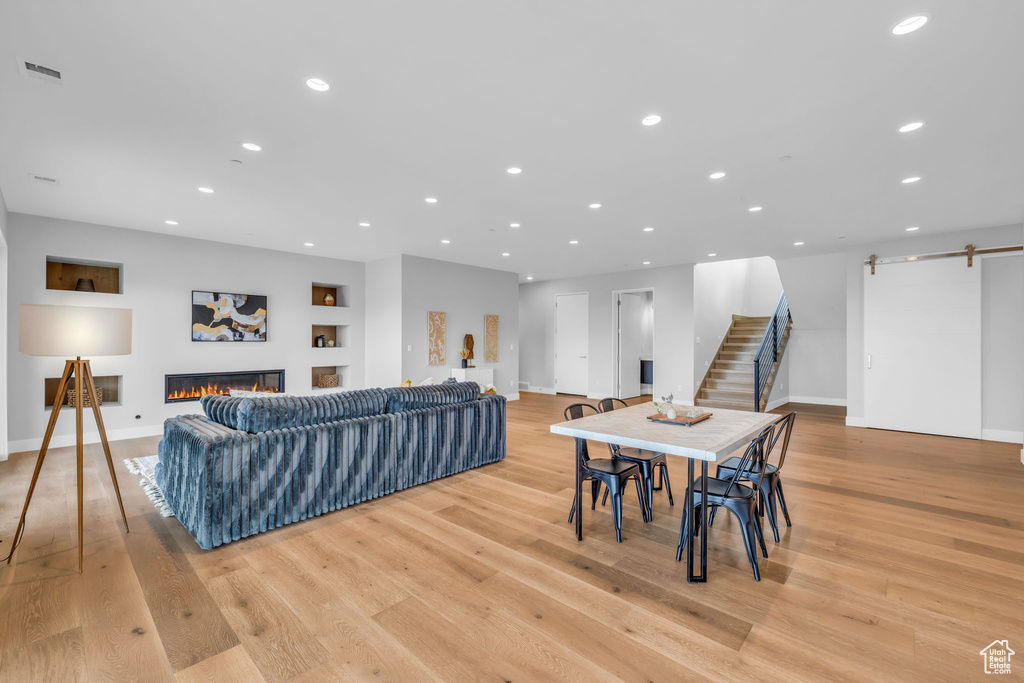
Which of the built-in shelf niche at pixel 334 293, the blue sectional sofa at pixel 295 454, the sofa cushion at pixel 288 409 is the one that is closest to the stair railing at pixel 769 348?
the blue sectional sofa at pixel 295 454

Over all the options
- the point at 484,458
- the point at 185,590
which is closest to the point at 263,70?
the point at 185,590

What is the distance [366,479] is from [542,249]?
4.72m

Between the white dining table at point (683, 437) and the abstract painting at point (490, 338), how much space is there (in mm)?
5670

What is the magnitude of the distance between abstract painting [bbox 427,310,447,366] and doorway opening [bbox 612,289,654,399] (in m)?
3.75

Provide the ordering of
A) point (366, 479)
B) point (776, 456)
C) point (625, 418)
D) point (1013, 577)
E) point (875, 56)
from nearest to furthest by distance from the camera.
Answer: point (875, 56) → point (1013, 577) → point (625, 418) → point (366, 479) → point (776, 456)

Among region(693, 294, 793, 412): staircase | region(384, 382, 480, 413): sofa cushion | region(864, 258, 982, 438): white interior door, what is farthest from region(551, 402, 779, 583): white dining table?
region(693, 294, 793, 412): staircase

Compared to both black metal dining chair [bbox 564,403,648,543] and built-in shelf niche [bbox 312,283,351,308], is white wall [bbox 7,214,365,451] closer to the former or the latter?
built-in shelf niche [bbox 312,283,351,308]

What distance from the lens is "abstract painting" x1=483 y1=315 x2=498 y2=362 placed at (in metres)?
9.05

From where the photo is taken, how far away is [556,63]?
2.35 m

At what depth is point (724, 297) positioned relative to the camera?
392 inches

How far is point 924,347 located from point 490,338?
6.80 meters

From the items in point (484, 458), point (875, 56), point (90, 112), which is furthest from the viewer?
point (484, 458)

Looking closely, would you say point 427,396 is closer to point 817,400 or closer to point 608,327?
point 608,327

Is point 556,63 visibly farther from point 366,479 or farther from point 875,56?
point 366,479
